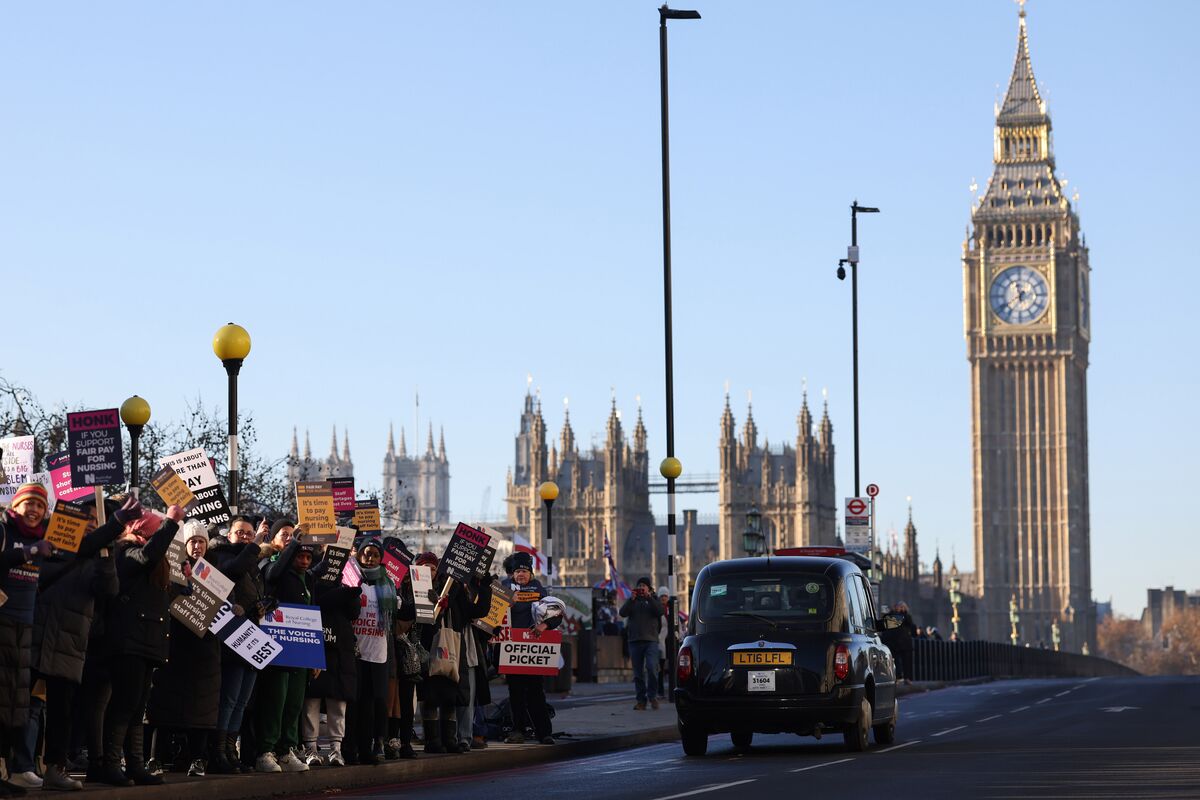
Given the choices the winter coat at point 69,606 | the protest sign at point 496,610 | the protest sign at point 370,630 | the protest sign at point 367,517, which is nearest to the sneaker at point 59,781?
the winter coat at point 69,606

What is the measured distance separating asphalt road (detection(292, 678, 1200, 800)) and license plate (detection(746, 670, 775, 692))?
2.19ft

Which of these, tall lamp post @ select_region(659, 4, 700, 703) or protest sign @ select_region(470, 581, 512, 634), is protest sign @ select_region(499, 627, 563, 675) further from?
tall lamp post @ select_region(659, 4, 700, 703)

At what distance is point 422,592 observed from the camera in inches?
747

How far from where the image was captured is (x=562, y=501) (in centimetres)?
13212

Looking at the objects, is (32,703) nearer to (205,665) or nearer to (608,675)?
(205,665)

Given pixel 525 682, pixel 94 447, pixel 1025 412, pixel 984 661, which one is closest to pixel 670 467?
pixel 525 682

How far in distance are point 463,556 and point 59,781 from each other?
582cm

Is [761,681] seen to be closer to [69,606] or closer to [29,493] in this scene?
[69,606]

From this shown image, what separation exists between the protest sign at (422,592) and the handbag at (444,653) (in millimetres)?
268

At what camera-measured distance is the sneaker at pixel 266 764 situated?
1647cm

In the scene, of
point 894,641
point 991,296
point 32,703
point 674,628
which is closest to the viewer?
point 32,703

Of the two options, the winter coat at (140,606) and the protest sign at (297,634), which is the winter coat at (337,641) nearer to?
the protest sign at (297,634)

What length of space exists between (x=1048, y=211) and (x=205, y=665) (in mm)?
142615

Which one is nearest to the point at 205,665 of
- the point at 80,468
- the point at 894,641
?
the point at 80,468
